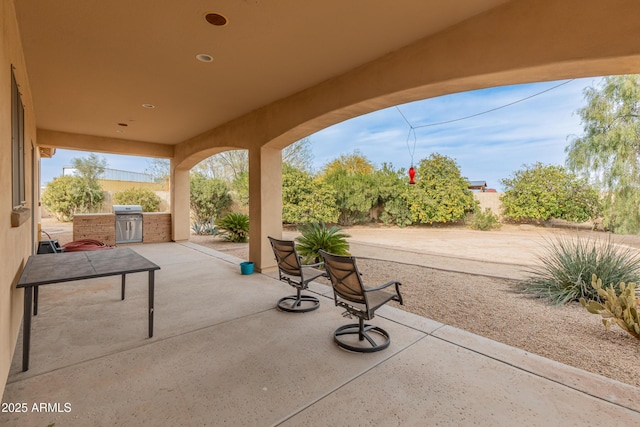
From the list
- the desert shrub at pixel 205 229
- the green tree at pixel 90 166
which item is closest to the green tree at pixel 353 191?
the desert shrub at pixel 205 229

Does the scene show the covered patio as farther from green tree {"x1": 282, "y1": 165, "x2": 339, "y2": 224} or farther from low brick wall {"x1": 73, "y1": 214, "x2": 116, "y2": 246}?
green tree {"x1": 282, "y1": 165, "x2": 339, "y2": 224}

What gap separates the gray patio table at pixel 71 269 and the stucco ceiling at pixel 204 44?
7.92 feet

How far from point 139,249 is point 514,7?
30.3ft

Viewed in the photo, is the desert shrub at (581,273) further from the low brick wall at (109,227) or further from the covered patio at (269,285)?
Result: the low brick wall at (109,227)

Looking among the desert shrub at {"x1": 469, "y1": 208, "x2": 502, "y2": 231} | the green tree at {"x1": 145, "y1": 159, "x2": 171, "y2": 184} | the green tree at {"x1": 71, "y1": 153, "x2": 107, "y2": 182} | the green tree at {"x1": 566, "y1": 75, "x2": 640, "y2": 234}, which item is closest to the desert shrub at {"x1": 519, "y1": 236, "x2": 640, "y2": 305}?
the green tree at {"x1": 566, "y1": 75, "x2": 640, "y2": 234}

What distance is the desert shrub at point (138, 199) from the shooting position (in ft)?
48.0

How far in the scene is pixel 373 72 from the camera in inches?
144

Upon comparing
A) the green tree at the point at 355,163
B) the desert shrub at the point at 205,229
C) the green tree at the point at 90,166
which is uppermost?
the green tree at the point at 355,163

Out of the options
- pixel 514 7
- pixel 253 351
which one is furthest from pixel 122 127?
pixel 514 7

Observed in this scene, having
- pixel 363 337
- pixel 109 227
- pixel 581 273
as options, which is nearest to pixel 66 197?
pixel 109 227

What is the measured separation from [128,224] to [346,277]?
28.8 ft

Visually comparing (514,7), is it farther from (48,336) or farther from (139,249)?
(139,249)

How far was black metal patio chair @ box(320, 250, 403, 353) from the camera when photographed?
2.58 meters

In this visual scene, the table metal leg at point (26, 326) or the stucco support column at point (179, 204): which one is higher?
the stucco support column at point (179, 204)
